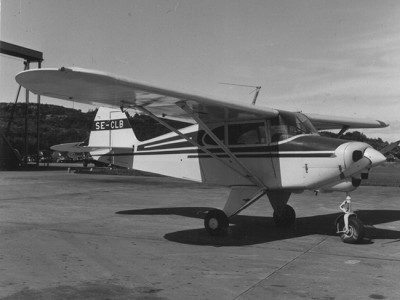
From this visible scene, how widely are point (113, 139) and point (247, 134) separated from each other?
4674 millimetres

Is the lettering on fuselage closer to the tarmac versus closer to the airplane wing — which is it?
the tarmac

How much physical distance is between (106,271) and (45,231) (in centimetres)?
346

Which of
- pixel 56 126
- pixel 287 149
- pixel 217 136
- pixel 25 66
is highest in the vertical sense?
pixel 25 66

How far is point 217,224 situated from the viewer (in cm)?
801

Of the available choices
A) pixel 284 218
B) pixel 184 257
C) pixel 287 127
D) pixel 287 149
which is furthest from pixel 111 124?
pixel 184 257

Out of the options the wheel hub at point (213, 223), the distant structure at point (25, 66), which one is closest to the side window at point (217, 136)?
the wheel hub at point (213, 223)

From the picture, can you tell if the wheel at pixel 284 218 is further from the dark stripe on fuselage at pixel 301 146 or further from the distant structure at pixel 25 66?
the distant structure at pixel 25 66

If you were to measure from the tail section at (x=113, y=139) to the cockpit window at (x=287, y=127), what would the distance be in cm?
413

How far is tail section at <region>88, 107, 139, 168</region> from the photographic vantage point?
11.2 metres

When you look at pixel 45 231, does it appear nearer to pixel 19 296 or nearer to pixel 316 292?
pixel 19 296

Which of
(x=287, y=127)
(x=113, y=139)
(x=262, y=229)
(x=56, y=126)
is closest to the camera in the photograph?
(x=287, y=127)

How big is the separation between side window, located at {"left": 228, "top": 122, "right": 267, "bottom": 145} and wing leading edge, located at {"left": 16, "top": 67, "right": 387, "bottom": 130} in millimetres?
170

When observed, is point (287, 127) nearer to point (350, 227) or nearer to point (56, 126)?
point (350, 227)

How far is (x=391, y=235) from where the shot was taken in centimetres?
858
